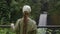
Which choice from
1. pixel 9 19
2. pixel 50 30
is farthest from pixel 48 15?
pixel 50 30

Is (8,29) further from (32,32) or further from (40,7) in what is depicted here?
(40,7)

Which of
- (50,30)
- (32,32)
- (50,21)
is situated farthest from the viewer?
(50,21)

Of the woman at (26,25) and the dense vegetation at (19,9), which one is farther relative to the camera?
the dense vegetation at (19,9)

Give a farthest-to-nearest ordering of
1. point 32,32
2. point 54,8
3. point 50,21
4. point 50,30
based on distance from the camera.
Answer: point 54,8 < point 50,21 < point 50,30 < point 32,32

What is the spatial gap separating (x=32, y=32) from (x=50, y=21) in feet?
9.77

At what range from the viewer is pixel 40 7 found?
596 centimetres

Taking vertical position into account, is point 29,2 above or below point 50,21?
above

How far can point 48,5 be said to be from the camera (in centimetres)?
602

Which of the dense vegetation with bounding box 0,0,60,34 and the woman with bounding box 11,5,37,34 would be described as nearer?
the woman with bounding box 11,5,37,34

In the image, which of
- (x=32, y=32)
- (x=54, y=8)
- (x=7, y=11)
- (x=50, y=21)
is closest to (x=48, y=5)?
(x=54, y=8)

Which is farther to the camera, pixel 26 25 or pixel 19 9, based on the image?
pixel 19 9

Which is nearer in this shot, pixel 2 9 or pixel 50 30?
pixel 50 30

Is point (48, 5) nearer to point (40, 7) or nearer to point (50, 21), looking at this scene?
point (40, 7)

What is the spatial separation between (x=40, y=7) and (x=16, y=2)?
672 millimetres
